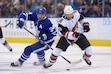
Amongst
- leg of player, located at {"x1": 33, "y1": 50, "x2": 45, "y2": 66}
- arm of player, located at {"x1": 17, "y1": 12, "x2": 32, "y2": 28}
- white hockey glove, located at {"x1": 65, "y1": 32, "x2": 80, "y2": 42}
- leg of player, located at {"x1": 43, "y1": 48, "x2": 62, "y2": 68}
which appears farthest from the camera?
leg of player, located at {"x1": 33, "y1": 50, "x2": 45, "y2": 66}

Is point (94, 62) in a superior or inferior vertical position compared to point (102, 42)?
inferior

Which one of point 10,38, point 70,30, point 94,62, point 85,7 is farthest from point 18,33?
point 70,30

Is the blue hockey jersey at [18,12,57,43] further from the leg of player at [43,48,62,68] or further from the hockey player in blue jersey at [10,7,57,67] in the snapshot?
the leg of player at [43,48,62,68]

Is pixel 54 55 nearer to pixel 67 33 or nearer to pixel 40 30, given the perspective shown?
pixel 67 33

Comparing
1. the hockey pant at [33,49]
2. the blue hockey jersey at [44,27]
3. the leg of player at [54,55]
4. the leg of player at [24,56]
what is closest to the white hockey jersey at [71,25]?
the leg of player at [54,55]

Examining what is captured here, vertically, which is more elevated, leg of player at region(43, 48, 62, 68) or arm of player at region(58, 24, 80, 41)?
arm of player at region(58, 24, 80, 41)

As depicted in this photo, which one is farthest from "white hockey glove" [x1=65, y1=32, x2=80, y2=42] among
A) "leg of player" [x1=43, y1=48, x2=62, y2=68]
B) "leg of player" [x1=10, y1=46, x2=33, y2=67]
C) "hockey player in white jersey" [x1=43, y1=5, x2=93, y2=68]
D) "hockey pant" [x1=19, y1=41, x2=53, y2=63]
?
"leg of player" [x1=10, y1=46, x2=33, y2=67]

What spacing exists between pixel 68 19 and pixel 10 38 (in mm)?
7119

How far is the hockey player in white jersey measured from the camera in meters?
6.66

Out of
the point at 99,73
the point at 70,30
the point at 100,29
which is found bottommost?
the point at 99,73

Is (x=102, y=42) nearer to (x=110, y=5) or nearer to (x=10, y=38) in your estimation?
(x=110, y=5)

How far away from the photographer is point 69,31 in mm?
6758

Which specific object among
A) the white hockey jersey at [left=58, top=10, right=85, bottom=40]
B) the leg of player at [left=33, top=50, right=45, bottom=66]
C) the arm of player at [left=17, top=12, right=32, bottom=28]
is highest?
the arm of player at [left=17, top=12, right=32, bottom=28]

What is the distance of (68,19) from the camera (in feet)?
22.1
